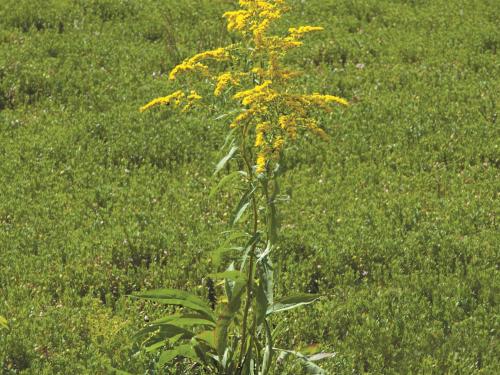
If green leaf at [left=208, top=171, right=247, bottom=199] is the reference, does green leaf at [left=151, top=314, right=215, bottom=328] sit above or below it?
below

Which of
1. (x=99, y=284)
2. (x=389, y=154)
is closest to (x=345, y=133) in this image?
(x=389, y=154)

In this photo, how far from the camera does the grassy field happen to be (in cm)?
750

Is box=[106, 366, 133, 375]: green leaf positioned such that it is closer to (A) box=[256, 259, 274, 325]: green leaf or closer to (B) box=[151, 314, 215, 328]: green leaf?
(B) box=[151, 314, 215, 328]: green leaf

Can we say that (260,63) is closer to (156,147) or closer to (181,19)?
(156,147)

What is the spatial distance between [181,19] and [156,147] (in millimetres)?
3875

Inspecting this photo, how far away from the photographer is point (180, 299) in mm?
6234

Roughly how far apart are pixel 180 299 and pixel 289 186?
11.8ft

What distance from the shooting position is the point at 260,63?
595 cm

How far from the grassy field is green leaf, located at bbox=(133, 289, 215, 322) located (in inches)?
30.1

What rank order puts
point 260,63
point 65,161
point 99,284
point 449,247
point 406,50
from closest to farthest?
point 260,63, point 99,284, point 449,247, point 65,161, point 406,50

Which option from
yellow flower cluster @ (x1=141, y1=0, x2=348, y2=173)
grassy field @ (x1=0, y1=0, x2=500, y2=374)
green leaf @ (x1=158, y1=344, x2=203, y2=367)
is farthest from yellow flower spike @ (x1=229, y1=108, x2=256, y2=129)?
grassy field @ (x1=0, y1=0, x2=500, y2=374)

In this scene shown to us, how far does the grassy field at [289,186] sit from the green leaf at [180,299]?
763 mm

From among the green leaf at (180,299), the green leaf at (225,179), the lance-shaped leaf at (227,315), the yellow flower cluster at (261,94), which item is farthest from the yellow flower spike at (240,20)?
→ the green leaf at (180,299)

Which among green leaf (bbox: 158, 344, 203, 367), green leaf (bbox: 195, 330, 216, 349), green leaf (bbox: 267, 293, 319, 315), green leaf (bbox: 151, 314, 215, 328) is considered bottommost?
green leaf (bbox: 158, 344, 203, 367)
